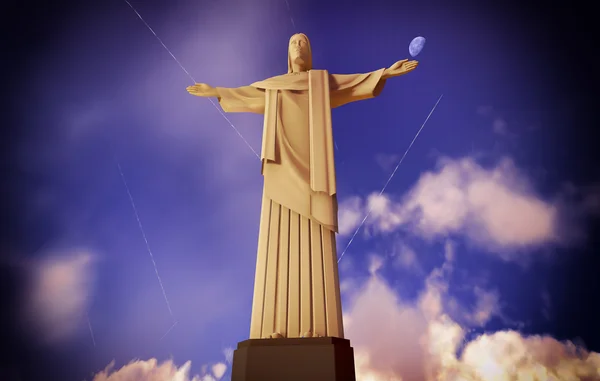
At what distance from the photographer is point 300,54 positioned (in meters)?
4.42

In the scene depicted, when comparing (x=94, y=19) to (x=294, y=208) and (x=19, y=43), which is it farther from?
(x=294, y=208)

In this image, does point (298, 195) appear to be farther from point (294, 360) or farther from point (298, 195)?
point (294, 360)

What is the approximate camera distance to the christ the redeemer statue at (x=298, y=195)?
10.4 ft

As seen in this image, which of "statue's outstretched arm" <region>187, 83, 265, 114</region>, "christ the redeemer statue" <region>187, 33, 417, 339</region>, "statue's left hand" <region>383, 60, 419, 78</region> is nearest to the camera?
"christ the redeemer statue" <region>187, 33, 417, 339</region>

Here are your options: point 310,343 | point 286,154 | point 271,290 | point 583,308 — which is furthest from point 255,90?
point 583,308

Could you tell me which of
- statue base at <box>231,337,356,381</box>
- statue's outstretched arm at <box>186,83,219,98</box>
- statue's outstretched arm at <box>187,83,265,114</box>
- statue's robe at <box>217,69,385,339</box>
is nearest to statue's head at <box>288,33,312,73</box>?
statue's robe at <box>217,69,385,339</box>

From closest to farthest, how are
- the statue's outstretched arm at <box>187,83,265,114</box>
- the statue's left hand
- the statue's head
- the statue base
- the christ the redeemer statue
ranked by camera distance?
the statue base
the christ the redeemer statue
the statue's left hand
the statue's outstretched arm at <box>187,83,265,114</box>
the statue's head

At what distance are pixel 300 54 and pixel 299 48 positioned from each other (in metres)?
0.08

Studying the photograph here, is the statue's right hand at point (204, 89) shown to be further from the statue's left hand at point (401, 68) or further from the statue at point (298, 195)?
the statue's left hand at point (401, 68)

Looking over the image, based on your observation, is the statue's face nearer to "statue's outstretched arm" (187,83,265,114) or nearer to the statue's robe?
the statue's robe

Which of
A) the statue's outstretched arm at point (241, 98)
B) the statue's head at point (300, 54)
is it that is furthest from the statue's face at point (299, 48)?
the statue's outstretched arm at point (241, 98)

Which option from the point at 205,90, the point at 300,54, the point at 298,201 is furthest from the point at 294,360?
the point at 300,54

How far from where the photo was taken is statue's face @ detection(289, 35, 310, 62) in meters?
4.43

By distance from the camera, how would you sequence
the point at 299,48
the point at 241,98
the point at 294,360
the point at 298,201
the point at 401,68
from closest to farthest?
1. the point at 294,360
2. the point at 298,201
3. the point at 401,68
4. the point at 241,98
5. the point at 299,48
